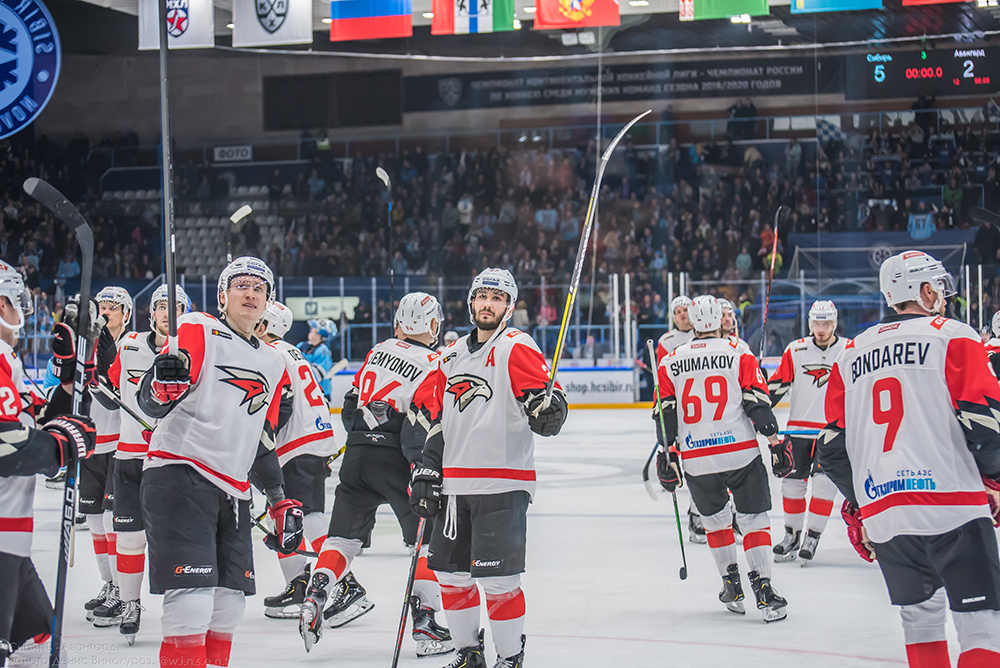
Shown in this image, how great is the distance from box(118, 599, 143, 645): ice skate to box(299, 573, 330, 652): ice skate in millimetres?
714

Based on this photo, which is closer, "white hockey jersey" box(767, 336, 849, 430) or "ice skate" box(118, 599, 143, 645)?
"ice skate" box(118, 599, 143, 645)

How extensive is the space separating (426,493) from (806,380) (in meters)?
3.28

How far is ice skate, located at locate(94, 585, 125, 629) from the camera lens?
14.9 ft

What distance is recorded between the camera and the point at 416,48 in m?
18.8

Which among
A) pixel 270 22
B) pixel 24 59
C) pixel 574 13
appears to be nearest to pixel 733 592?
pixel 24 59

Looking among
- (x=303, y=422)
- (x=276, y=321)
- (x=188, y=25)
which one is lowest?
(x=303, y=422)

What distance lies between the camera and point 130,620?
14.1ft

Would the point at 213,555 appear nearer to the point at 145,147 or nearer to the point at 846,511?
the point at 846,511

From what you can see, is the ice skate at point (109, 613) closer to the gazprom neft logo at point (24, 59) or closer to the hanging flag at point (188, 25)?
the gazprom neft logo at point (24, 59)

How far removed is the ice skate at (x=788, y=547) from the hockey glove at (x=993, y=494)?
3.05 metres

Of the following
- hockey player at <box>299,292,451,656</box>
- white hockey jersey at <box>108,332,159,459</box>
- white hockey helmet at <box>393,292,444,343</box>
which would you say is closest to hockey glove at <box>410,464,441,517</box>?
hockey player at <box>299,292,451,656</box>

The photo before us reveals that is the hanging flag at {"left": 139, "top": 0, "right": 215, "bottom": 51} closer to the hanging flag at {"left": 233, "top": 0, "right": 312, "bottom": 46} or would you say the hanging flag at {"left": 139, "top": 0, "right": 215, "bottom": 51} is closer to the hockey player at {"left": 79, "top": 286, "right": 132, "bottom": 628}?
the hanging flag at {"left": 233, "top": 0, "right": 312, "bottom": 46}

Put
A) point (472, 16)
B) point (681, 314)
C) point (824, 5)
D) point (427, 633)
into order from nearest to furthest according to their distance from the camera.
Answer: point (427, 633)
point (681, 314)
point (824, 5)
point (472, 16)

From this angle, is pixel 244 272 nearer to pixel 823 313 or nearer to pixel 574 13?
pixel 823 313
